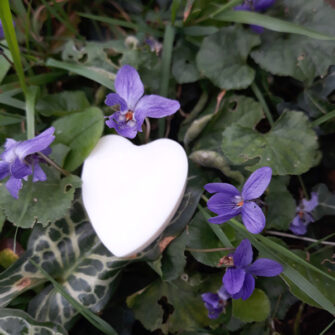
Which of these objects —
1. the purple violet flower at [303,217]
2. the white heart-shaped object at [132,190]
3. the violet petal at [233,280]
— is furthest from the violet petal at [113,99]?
the purple violet flower at [303,217]

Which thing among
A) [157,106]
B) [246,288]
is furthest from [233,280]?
[157,106]

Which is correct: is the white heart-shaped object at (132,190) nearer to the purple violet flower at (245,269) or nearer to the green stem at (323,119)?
the purple violet flower at (245,269)

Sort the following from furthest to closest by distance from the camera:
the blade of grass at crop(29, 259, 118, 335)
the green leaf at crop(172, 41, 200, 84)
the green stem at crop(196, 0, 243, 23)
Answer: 1. the green leaf at crop(172, 41, 200, 84)
2. the green stem at crop(196, 0, 243, 23)
3. the blade of grass at crop(29, 259, 118, 335)

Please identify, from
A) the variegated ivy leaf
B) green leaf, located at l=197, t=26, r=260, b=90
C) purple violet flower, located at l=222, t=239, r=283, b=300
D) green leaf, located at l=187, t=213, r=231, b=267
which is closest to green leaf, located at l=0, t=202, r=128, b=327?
the variegated ivy leaf

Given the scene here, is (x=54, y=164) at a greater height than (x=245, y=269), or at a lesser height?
greater

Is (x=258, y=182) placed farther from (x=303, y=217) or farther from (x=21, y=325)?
(x=21, y=325)

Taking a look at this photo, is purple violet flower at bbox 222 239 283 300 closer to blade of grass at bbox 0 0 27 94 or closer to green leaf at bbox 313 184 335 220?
green leaf at bbox 313 184 335 220

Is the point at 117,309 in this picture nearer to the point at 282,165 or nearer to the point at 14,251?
the point at 14,251
